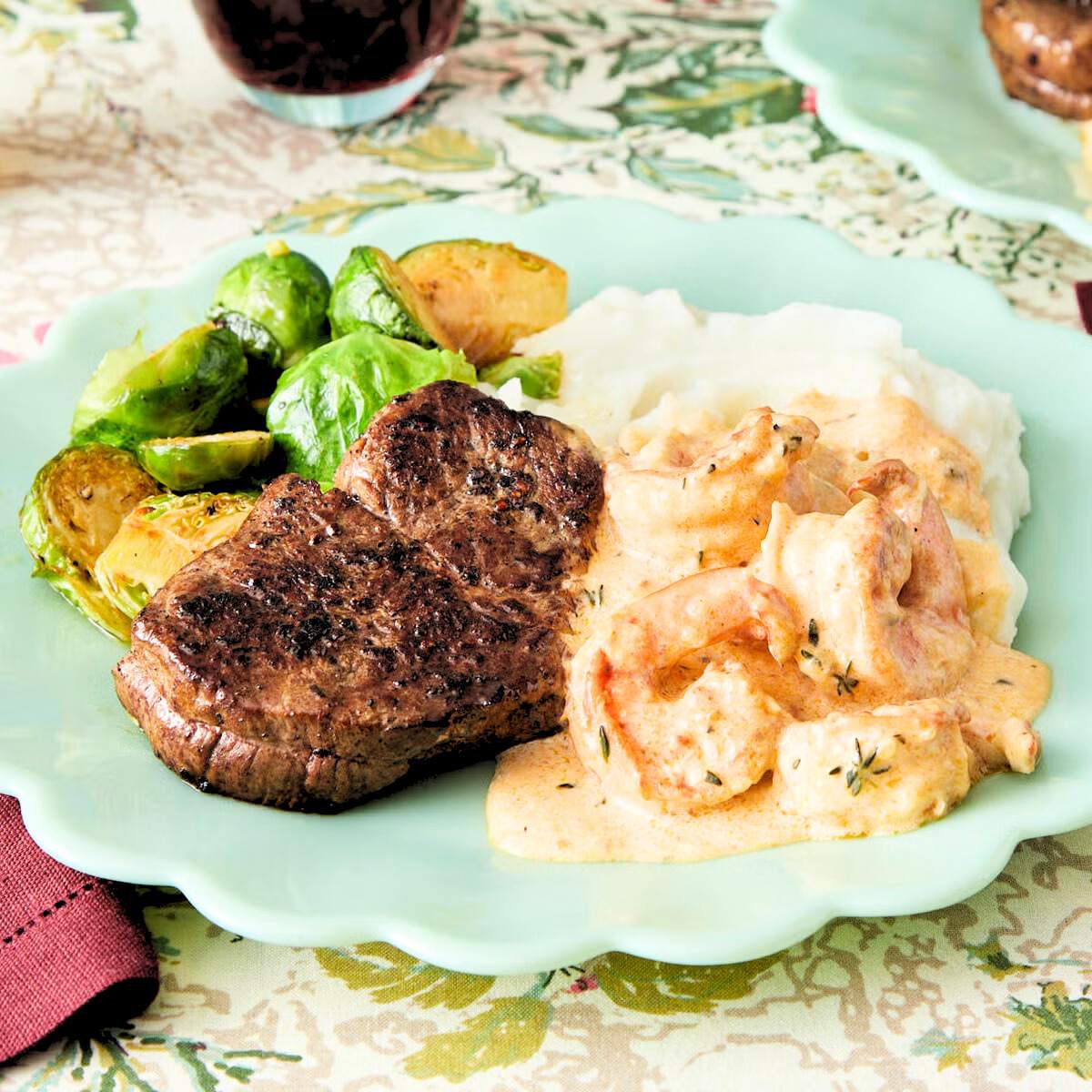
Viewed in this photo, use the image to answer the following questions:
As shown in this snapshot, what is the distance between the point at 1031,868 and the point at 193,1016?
210 centimetres

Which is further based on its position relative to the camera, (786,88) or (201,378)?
(786,88)

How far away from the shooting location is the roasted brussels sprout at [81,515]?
4539 millimetres

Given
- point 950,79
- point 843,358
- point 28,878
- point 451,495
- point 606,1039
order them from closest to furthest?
point 606,1039 < point 28,878 < point 451,495 < point 843,358 < point 950,79

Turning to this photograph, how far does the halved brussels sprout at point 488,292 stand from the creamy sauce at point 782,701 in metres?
0.87

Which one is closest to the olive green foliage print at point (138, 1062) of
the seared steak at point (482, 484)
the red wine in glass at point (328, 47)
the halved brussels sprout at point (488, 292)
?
the seared steak at point (482, 484)

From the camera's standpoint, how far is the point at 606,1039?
11.9 feet

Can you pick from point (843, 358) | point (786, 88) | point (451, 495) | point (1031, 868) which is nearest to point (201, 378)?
point (451, 495)

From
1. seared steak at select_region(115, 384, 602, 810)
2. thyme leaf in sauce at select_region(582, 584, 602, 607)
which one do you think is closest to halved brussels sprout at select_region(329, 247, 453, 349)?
seared steak at select_region(115, 384, 602, 810)

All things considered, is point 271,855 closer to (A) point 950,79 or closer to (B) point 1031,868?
(B) point 1031,868

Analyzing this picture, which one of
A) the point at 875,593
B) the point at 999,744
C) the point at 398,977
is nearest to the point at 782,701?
the point at 875,593

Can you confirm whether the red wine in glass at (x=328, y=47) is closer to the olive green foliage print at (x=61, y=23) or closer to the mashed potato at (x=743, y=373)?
the olive green foliage print at (x=61, y=23)

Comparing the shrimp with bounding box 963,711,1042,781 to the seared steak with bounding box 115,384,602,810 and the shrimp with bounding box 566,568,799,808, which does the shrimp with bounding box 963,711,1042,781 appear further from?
the seared steak with bounding box 115,384,602,810

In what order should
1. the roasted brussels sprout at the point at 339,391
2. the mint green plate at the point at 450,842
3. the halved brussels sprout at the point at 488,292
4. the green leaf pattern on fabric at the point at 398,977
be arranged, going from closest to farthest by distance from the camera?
the mint green plate at the point at 450,842 < the green leaf pattern on fabric at the point at 398,977 < the roasted brussels sprout at the point at 339,391 < the halved brussels sprout at the point at 488,292

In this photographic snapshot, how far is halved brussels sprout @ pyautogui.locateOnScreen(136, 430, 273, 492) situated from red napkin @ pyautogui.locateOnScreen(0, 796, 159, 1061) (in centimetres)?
124
